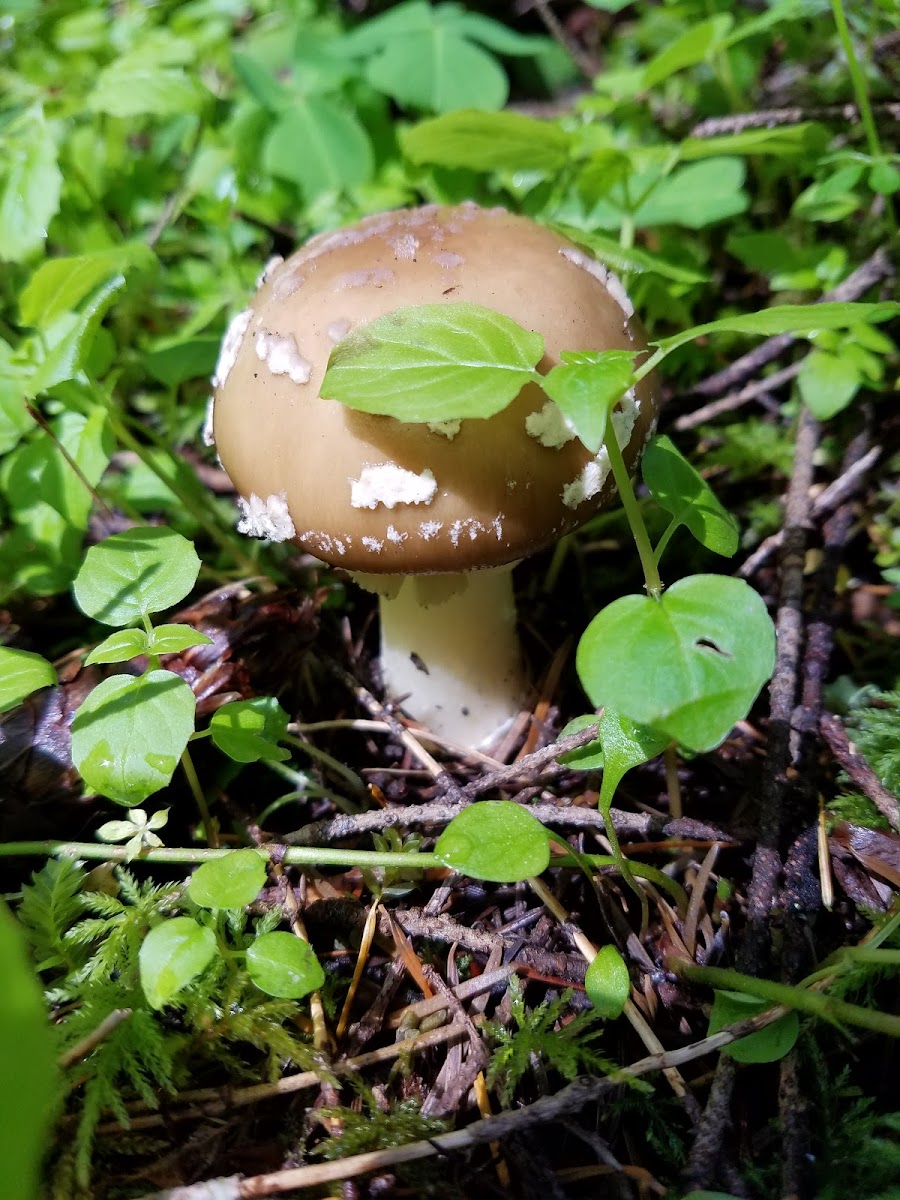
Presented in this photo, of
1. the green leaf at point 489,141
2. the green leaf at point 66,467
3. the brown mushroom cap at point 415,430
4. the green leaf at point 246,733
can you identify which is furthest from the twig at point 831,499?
the green leaf at point 66,467

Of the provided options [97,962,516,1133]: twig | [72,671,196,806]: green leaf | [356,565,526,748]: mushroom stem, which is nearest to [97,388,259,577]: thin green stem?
[356,565,526,748]: mushroom stem

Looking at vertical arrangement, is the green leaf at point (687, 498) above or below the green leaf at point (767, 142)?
below

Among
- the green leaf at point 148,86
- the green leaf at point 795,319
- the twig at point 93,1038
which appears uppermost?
the green leaf at point 148,86

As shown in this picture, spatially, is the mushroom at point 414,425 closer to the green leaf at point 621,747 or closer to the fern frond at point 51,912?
the green leaf at point 621,747

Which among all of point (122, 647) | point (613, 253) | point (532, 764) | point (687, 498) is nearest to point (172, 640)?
point (122, 647)

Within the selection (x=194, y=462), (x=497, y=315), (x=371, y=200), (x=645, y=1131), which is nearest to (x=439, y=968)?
(x=645, y=1131)

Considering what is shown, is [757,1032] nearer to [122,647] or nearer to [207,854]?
[207,854]
